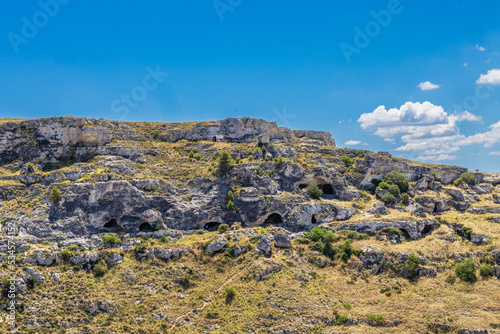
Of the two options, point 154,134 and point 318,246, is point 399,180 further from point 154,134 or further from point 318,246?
point 154,134

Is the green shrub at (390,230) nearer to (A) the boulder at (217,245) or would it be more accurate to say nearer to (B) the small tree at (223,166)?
(A) the boulder at (217,245)

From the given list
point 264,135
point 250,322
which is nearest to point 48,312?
point 250,322

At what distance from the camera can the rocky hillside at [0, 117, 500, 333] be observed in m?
32.1

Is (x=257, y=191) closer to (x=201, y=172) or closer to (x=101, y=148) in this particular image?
(x=201, y=172)

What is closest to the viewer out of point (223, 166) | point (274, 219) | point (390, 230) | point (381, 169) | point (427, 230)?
point (390, 230)

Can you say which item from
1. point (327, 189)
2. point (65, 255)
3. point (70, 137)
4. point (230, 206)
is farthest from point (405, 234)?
point (70, 137)

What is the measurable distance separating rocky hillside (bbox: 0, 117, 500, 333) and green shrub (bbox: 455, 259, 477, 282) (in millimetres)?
137

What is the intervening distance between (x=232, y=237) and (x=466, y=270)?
1118 inches

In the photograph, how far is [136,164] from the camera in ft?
181

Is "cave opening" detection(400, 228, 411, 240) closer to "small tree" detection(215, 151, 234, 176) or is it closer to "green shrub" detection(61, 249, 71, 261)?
"small tree" detection(215, 151, 234, 176)

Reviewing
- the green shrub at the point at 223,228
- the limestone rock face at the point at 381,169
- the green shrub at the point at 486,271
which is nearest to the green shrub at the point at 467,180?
the limestone rock face at the point at 381,169

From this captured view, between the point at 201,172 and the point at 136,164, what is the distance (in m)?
11.6

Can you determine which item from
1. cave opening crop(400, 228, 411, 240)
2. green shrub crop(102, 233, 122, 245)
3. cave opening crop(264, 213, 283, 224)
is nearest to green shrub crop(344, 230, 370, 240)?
cave opening crop(400, 228, 411, 240)

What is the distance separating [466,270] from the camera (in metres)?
36.2
